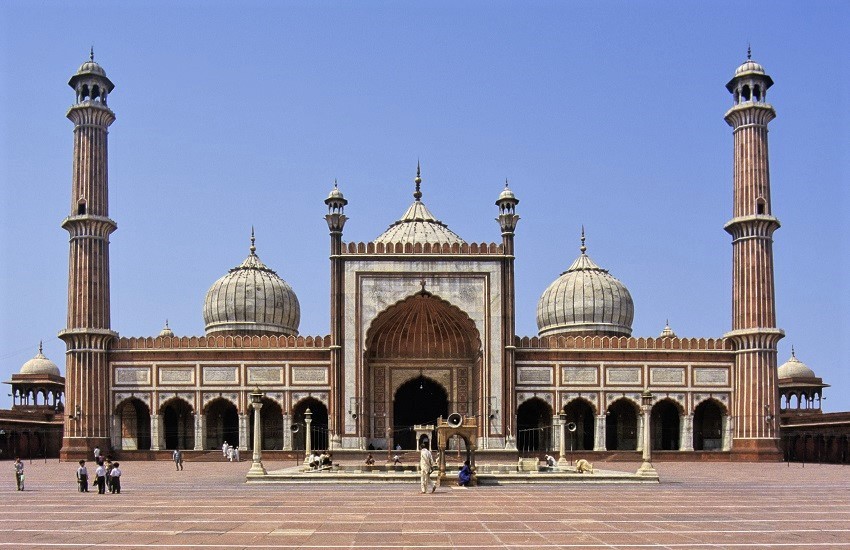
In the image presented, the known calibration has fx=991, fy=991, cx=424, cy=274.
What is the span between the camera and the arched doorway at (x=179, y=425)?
41.4m

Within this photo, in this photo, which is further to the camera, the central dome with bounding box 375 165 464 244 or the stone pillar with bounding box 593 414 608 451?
the central dome with bounding box 375 165 464 244

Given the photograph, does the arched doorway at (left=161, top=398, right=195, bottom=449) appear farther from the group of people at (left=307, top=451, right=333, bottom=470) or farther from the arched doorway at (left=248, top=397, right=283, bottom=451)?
the group of people at (left=307, top=451, right=333, bottom=470)

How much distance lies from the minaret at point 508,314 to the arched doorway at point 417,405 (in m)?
3.64

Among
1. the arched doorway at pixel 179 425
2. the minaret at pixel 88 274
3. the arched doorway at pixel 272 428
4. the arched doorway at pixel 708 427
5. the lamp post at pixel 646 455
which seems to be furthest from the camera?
the arched doorway at pixel 179 425

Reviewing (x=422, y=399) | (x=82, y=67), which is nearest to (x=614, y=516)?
(x=422, y=399)

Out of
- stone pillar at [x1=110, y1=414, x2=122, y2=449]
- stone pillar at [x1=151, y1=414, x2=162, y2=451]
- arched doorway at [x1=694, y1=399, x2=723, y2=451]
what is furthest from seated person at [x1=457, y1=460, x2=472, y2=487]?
stone pillar at [x1=110, y1=414, x2=122, y2=449]

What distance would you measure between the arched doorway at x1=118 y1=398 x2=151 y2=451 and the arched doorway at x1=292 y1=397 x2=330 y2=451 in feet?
20.3

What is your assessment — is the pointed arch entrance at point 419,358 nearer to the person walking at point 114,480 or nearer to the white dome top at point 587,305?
the white dome top at point 587,305

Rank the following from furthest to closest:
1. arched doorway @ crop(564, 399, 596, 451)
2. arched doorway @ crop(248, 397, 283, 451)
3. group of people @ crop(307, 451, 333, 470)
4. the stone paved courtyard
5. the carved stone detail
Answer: arched doorway @ crop(564, 399, 596, 451), arched doorway @ crop(248, 397, 283, 451), the carved stone detail, group of people @ crop(307, 451, 333, 470), the stone paved courtyard

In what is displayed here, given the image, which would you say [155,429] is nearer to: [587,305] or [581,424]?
[581,424]

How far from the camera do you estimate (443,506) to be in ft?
56.0

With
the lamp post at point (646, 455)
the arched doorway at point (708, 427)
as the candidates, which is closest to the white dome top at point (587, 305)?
the arched doorway at point (708, 427)

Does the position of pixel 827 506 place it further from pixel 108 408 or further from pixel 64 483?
pixel 108 408

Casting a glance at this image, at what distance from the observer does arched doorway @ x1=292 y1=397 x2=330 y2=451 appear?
39.9m
